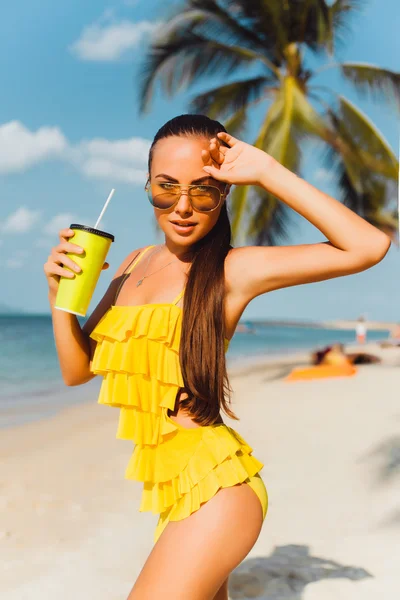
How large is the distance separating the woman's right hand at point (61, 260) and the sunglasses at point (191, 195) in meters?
0.29

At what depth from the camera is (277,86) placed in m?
14.8

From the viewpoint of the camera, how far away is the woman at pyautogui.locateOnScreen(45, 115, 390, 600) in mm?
1901

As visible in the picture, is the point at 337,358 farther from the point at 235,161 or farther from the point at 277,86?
the point at 235,161

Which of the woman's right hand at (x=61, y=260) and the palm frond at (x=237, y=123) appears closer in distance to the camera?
the woman's right hand at (x=61, y=260)

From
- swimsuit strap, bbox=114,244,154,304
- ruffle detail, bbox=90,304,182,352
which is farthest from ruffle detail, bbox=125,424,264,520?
swimsuit strap, bbox=114,244,154,304

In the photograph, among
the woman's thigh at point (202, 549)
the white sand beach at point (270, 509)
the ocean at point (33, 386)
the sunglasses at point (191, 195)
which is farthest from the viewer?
the ocean at point (33, 386)

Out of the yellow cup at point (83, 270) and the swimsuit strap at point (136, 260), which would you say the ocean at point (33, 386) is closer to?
the swimsuit strap at point (136, 260)

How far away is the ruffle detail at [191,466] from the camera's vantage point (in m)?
1.94

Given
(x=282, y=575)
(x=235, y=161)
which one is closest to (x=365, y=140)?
(x=282, y=575)

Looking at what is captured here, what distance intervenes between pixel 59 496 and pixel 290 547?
9.14 ft

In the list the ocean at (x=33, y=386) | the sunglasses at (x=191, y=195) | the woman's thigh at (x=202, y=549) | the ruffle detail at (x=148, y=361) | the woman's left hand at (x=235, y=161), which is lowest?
the ocean at (x=33, y=386)

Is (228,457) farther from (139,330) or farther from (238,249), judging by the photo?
(238,249)

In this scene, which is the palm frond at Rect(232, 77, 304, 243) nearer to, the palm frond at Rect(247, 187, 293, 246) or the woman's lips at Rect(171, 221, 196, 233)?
the palm frond at Rect(247, 187, 293, 246)

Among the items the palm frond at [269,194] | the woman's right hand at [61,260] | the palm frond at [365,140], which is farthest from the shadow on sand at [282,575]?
the palm frond at [365,140]
